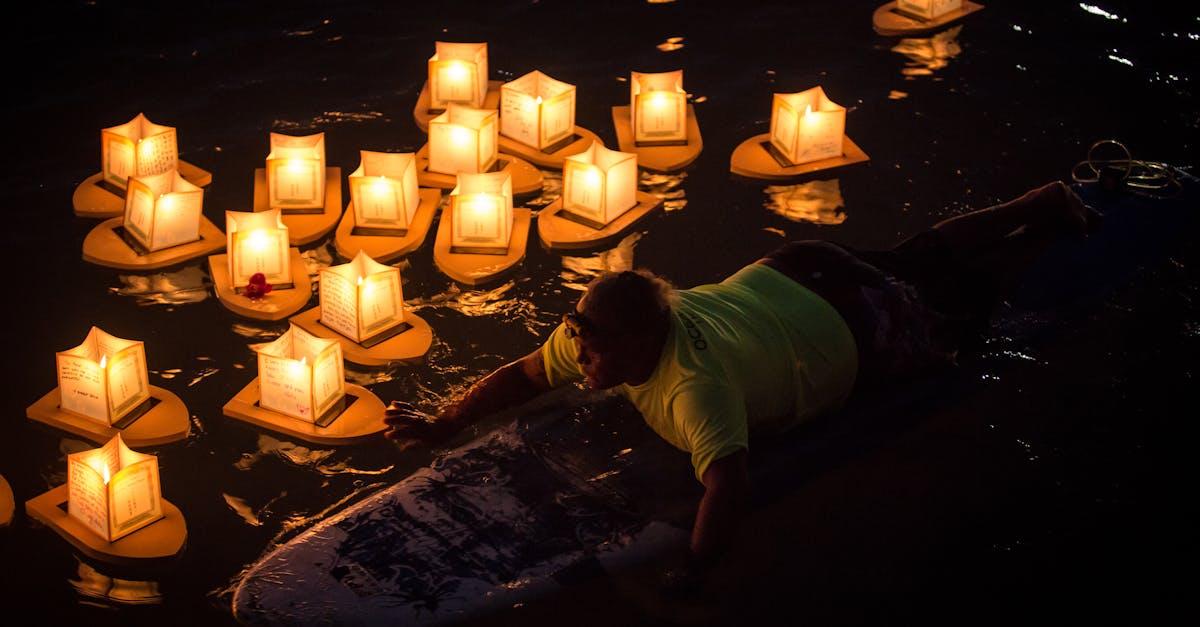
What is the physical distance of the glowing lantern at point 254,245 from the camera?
425cm

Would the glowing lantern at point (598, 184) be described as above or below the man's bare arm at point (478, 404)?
above

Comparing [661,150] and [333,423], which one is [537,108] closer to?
[661,150]

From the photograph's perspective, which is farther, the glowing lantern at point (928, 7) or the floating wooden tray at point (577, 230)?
the glowing lantern at point (928, 7)

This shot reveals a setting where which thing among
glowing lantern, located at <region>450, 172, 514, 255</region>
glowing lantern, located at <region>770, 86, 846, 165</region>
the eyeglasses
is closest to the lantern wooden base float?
glowing lantern, located at <region>450, 172, 514, 255</region>

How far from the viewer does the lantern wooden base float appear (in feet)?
15.2

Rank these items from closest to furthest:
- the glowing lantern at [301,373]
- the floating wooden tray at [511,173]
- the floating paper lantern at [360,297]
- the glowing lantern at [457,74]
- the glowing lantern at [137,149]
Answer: the glowing lantern at [301,373] → the floating paper lantern at [360,297] → the glowing lantern at [137,149] → the floating wooden tray at [511,173] → the glowing lantern at [457,74]

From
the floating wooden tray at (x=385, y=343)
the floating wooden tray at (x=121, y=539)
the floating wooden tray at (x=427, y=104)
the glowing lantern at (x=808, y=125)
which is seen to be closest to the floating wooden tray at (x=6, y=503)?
the floating wooden tray at (x=121, y=539)

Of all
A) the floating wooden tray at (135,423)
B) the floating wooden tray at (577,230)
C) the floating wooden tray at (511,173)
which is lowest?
the floating wooden tray at (135,423)

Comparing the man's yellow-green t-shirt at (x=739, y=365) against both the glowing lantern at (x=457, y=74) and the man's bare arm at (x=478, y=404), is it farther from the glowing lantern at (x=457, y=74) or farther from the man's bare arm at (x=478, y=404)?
the glowing lantern at (x=457, y=74)

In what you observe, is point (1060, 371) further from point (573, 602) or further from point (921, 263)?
point (573, 602)

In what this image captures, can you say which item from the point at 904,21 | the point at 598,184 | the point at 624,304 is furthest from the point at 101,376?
the point at 904,21

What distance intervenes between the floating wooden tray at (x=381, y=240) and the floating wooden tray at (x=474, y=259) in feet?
0.26

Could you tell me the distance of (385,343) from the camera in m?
4.05

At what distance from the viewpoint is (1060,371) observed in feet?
12.9
